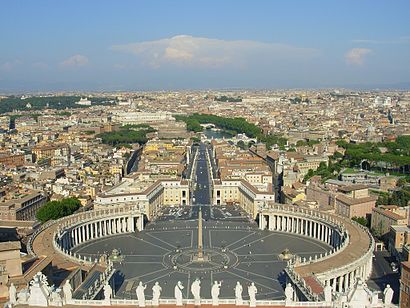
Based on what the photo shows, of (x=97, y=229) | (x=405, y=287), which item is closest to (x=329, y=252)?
(x=405, y=287)

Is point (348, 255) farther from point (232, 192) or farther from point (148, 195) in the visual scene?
point (232, 192)

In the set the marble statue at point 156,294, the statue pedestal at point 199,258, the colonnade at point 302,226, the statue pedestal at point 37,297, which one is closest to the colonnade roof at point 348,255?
the colonnade at point 302,226

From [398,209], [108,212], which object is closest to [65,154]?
[108,212]

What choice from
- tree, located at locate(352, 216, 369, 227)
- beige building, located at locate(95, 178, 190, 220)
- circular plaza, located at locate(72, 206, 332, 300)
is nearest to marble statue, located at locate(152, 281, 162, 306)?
circular plaza, located at locate(72, 206, 332, 300)

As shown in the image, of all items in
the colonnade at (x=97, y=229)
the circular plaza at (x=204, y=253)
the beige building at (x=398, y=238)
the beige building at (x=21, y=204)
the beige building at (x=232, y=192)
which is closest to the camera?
the circular plaza at (x=204, y=253)

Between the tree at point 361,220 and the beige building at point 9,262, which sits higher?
the beige building at point 9,262

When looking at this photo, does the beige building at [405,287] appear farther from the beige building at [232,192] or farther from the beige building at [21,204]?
the beige building at [21,204]
